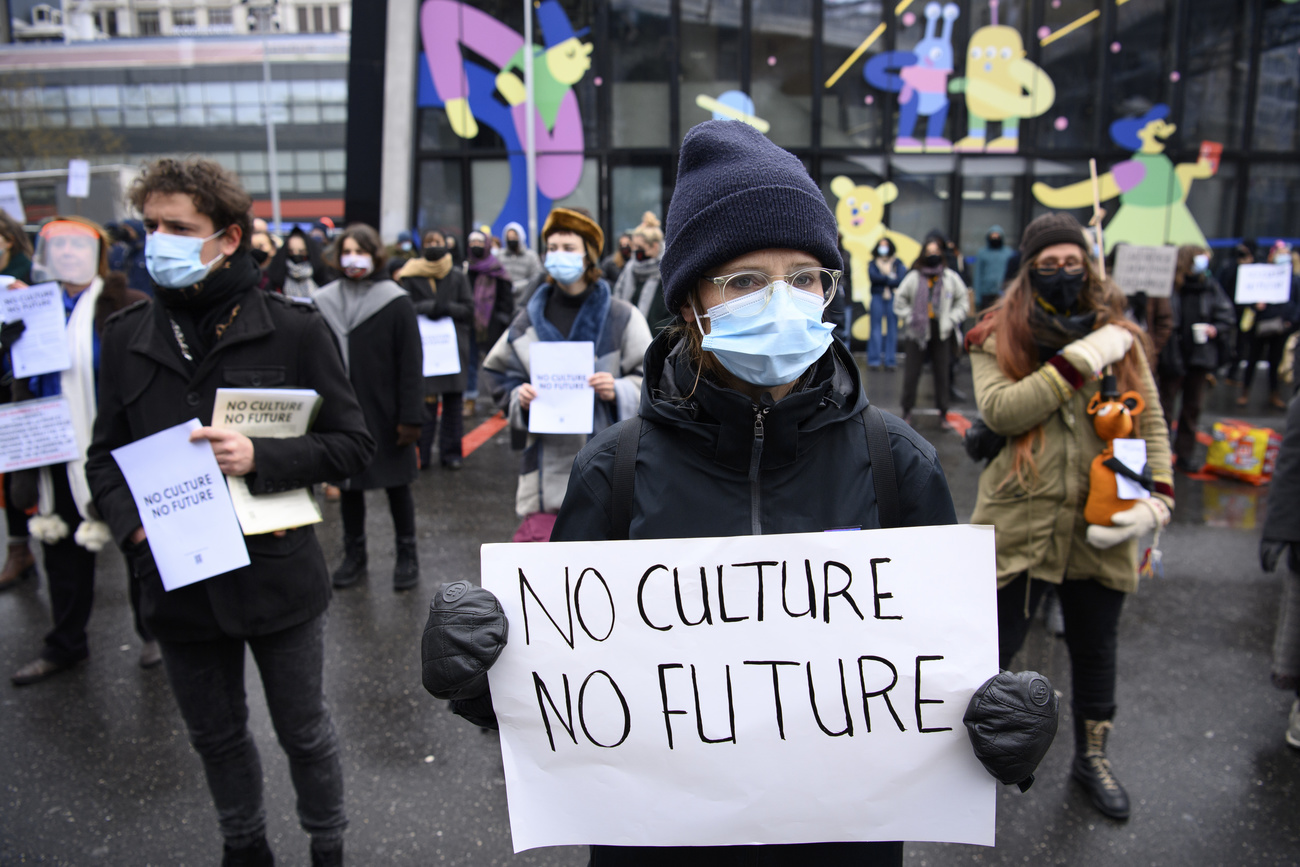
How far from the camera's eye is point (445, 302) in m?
7.31

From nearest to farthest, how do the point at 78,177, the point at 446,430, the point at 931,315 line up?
the point at 446,430, the point at 78,177, the point at 931,315

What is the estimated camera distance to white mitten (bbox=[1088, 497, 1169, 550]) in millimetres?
2709

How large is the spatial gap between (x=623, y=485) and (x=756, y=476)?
0.25 metres

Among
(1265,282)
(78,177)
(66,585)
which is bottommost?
(66,585)

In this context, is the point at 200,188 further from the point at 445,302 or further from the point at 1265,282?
the point at 1265,282

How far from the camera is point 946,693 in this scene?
1451 millimetres

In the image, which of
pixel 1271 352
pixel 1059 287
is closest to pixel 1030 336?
pixel 1059 287

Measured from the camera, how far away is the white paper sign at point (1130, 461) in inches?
108

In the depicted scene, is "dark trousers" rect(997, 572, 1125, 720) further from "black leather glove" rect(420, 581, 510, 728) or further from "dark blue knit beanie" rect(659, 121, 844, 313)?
"black leather glove" rect(420, 581, 510, 728)

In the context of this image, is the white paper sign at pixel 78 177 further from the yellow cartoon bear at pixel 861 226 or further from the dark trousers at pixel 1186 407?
the dark trousers at pixel 1186 407

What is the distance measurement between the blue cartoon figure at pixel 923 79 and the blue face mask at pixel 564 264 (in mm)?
12206

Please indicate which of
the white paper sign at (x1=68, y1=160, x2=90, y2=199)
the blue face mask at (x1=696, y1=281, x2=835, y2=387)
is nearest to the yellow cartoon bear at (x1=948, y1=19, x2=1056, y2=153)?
the white paper sign at (x1=68, y1=160, x2=90, y2=199)

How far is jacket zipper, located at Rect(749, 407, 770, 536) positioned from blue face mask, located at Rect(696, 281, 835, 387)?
8 centimetres

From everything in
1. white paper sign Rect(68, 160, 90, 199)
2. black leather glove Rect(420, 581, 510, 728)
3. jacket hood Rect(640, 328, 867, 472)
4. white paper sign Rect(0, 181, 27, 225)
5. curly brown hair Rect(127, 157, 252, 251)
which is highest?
white paper sign Rect(68, 160, 90, 199)
